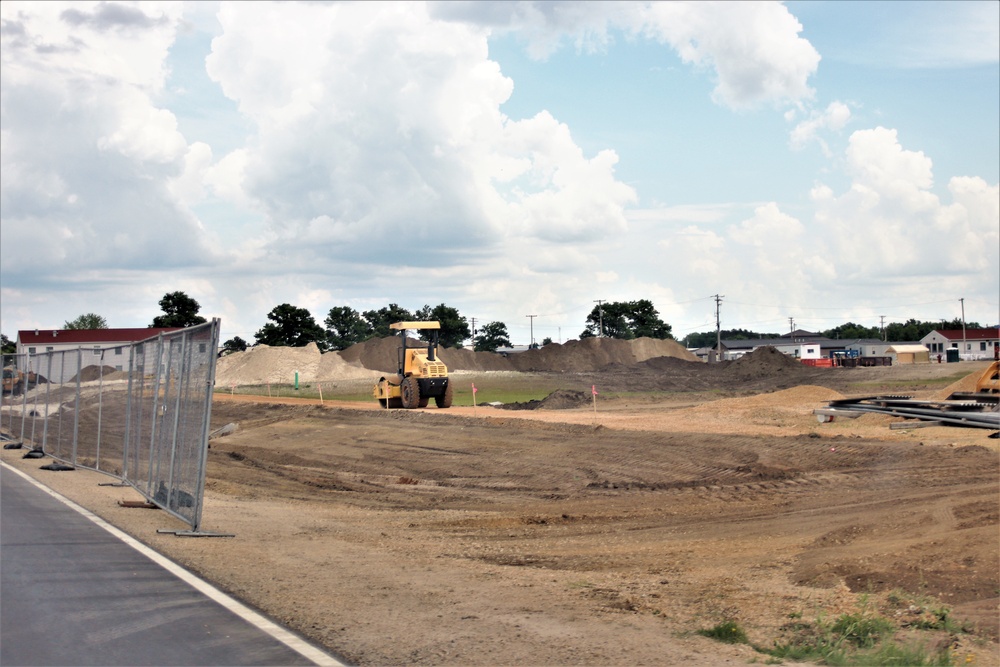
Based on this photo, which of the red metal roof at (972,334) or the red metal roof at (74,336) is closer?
the red metal roof at (74,336)

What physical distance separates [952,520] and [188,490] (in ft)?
35.9

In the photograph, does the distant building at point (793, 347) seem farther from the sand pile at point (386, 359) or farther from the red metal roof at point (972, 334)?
the sand pile at point (386, 359)

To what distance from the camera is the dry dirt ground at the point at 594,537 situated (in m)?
8.12

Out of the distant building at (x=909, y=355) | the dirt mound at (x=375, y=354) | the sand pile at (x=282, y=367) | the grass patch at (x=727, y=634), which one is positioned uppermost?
the distant building at (x=909, y=355)

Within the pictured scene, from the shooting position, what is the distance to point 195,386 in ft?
43.2

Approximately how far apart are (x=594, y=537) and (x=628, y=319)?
11440 centimetres

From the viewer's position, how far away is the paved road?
6.81m

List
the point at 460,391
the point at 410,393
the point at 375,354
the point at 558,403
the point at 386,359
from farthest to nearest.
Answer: the point at 375,354, the point at 386,359, the point at 460,391, the point at 558,403, the point at 410,393

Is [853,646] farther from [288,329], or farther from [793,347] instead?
[793,347]

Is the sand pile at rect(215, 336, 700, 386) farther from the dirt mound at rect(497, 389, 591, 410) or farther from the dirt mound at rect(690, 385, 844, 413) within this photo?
the dirt mound at rect(690, 385, 844, 413)

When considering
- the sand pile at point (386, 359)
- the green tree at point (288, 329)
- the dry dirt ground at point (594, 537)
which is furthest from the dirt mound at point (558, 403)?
the green tree at point (288, 329)

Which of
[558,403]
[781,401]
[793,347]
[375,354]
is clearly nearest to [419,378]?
[558,403]

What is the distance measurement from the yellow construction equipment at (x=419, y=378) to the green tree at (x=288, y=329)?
61.7 meters

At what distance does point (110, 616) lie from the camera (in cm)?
791
